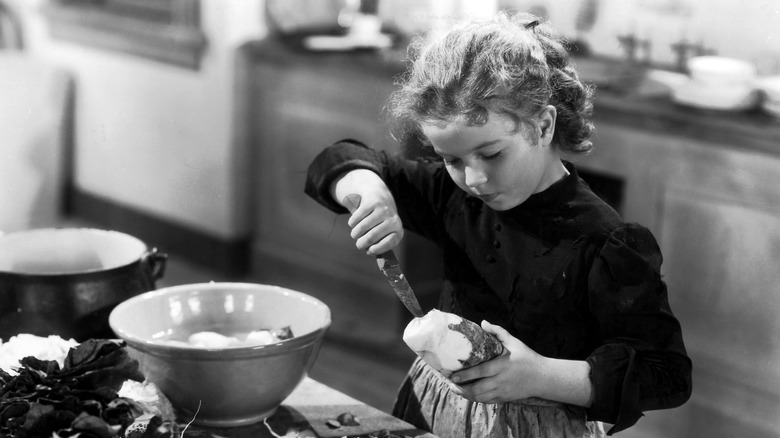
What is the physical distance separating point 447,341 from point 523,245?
30cm

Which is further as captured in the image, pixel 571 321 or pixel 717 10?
pixel 717 10

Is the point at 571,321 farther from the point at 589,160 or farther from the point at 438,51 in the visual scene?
the point at 589,160

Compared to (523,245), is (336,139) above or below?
below

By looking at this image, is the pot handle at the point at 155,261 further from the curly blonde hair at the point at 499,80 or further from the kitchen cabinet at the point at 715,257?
the kitchen cabinet at the point at 715,257

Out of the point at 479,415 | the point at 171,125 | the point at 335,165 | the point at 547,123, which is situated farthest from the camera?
the point at 171,125

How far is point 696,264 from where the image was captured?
249 centimetres

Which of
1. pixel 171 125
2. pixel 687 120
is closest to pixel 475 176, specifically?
pixel 687 120

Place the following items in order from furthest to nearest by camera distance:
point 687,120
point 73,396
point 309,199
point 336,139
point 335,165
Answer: point 309,199 < point 336,139 < point 687,120 < point 335,165 < point 73,396

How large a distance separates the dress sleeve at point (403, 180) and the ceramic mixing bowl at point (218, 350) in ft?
0.71

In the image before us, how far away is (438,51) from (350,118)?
217 cm

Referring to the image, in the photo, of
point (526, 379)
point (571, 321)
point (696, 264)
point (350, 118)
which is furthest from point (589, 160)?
point (526, 379)

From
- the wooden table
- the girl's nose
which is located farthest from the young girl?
the wooden table

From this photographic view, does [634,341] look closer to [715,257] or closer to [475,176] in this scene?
[475,176]

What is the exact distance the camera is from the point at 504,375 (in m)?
1.00
